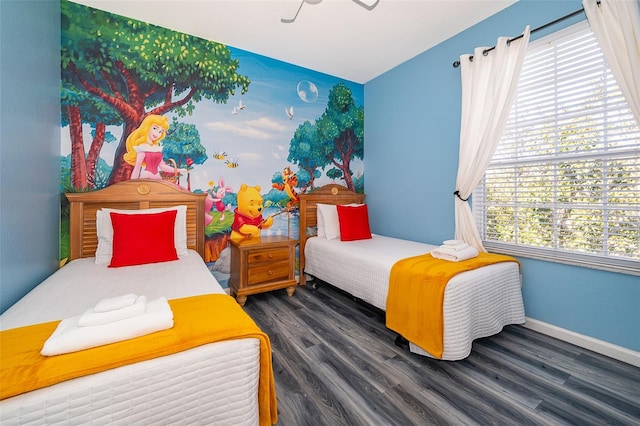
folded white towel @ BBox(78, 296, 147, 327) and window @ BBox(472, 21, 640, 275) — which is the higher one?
window @ BBox(472, 21, 640, 275)

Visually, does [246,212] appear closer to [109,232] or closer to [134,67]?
[109,232]

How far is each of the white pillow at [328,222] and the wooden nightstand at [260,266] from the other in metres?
0.49

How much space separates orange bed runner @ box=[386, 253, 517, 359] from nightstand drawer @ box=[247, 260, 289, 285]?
1.28 metres

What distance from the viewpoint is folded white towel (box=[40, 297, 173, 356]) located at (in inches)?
36.3

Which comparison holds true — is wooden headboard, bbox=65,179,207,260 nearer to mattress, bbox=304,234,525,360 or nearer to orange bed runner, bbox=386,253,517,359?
mattress, bbox=304,234,525,360

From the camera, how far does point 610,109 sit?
1.89 metres

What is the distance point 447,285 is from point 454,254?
441 mm

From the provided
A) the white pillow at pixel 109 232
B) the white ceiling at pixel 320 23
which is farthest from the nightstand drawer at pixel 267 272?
the white ceiling at pixel 320 23

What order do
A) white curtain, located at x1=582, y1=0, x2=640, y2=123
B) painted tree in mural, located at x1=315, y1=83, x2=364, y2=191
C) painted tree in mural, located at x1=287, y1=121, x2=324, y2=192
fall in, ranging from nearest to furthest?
white curtain, located at x1=582, y1=0, x2=640, y2=123 < painted tree in mural, located at x1=287, y1=121, x2=324, y2=192 < painted tree in mural, located at x1=315, y1=83, x2=364, y2=191

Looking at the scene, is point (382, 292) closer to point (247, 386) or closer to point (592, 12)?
point (247, 386)

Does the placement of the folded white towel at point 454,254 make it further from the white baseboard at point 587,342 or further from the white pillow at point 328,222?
the white pillow at point 328,222

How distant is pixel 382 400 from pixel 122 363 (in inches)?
51.1

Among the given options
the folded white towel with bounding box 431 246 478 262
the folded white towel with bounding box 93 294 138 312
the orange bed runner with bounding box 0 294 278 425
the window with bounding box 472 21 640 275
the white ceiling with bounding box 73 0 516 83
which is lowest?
the orange bed runner with bounding box 0 294 278 425

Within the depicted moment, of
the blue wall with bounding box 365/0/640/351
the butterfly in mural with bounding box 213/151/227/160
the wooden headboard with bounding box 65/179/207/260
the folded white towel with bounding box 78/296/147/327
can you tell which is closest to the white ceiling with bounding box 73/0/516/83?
the blue wall with bounding box 365/0/640/351
